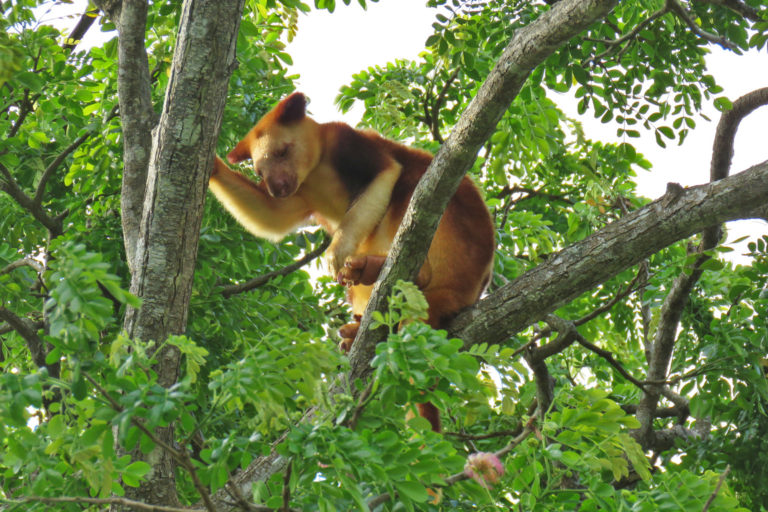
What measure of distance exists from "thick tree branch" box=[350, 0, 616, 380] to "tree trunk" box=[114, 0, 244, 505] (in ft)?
2.61

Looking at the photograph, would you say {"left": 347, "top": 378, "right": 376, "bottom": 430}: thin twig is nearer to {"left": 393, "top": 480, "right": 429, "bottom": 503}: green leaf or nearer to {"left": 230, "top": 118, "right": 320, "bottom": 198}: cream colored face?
A: {"left": 393, "top": 480, "right": 429, "bottom": 503}: green leaf

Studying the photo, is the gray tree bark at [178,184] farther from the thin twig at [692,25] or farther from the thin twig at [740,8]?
the thin twig at [740,8]

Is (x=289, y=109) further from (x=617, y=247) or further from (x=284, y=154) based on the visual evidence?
(x=617, y=247)

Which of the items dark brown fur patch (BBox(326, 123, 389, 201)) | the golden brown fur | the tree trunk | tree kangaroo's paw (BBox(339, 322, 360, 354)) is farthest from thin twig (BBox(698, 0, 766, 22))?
the tree trunk

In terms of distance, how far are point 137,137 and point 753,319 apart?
353 centimetres

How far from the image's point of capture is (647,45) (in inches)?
194

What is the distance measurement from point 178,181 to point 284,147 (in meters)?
1.74

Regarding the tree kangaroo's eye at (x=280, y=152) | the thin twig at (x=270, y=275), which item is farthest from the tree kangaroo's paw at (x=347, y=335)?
the thin twig at (x=270, y=275)

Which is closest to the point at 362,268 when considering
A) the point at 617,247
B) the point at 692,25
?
the point at 617,247

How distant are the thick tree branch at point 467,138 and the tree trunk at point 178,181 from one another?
2.61ft

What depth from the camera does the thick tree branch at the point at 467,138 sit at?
121 inches

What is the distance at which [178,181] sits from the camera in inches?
126

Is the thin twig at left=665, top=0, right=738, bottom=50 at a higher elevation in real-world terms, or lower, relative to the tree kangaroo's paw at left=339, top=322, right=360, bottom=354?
higher

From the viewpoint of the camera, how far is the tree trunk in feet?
10.4
